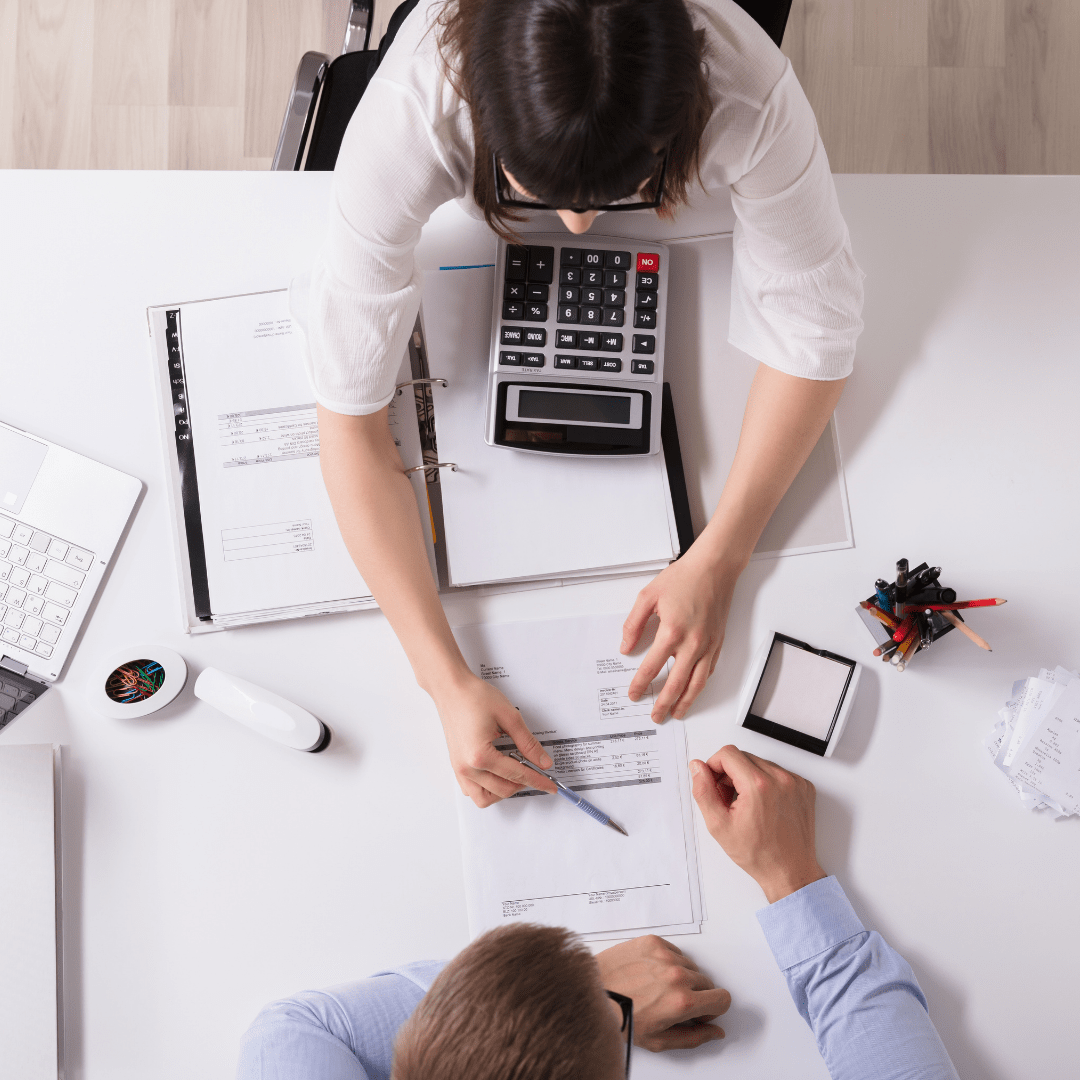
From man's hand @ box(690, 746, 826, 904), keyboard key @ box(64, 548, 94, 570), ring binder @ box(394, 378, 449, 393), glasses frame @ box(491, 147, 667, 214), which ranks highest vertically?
glasses frame @ box(491, 147, 667, 214)

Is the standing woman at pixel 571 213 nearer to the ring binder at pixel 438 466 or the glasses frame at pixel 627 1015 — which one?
the ring binder at pixel 438 466

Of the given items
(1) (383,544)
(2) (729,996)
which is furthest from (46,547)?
(2) (729,996)

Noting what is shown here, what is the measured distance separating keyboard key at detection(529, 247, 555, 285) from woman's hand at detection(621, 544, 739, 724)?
0.32 m

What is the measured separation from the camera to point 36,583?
2.88 ft

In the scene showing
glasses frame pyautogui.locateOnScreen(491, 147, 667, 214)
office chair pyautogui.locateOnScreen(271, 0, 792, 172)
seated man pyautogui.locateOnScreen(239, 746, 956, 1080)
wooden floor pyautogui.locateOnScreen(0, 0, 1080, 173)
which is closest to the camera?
glasses frame pyautogui.locateOnScreen(491, 147, 667, 214)

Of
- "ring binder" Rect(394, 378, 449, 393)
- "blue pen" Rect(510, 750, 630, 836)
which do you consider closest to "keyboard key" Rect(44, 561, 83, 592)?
"ring binder" Rect(394, 378, 449, 393)

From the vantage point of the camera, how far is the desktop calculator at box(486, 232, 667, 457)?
86cm

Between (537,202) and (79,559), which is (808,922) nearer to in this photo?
(537,202)

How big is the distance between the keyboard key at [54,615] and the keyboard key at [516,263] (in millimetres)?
586

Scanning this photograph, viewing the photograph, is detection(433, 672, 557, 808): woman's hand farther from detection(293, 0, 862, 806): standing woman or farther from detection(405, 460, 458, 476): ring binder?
detection(405, 460, 458, 476): ring binder

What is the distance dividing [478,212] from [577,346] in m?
0.17

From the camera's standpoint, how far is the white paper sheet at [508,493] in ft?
2.88

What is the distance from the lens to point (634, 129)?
57 cm

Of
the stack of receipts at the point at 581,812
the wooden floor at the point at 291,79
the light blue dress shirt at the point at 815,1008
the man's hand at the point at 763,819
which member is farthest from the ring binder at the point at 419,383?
the wooden floor at the point at 291,79
